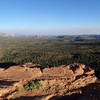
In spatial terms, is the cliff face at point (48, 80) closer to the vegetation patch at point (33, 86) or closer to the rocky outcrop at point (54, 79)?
the rocky outcrop at point (54, 79)

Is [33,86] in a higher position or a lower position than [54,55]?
higher

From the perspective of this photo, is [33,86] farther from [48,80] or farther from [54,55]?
[54,55]

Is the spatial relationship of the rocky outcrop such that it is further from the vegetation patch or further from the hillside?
the hillside

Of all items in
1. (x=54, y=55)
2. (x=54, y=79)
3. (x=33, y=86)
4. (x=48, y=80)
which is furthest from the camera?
(x=54, y=55)

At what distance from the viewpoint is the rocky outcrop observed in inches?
611

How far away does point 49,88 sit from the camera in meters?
15.9

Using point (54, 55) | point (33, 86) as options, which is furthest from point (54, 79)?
point (54, 55)

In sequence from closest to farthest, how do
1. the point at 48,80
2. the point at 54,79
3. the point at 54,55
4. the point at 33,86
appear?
the point at 33,86 < the point at 48,80 < the point at 54,79 < the point at 54,55

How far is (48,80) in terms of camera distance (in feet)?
55.6

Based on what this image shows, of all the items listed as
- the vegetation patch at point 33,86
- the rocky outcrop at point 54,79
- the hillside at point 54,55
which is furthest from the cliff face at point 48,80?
the hillside at point 54,55

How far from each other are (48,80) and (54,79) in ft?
2.95

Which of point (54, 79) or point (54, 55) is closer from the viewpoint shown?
point (54, 79)

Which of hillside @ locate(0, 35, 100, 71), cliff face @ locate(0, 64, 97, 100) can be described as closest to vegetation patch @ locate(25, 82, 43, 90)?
cliff face @ locate(0, 64, 97, 100)

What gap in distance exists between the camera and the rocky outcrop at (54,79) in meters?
15.5
